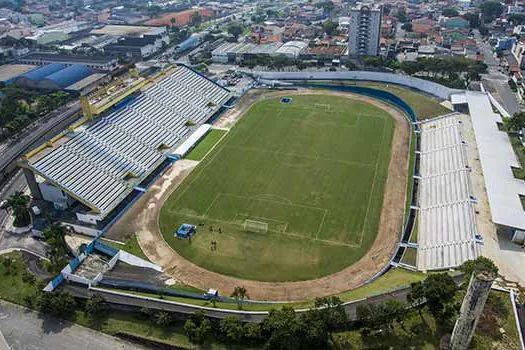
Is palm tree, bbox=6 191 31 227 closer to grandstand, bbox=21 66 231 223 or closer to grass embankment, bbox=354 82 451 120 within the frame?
grandstand, bbox=21 66 231 223

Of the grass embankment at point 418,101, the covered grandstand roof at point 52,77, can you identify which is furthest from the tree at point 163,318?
the covered grandstand roof at point 52,77

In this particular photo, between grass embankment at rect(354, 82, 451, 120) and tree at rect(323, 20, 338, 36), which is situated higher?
tree at rect(323, 20, 338, 36)

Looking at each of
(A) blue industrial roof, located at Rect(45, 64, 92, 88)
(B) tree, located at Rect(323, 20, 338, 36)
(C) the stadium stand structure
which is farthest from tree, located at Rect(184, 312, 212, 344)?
(B) tree, located at Rect(323, 20, 338, 36)

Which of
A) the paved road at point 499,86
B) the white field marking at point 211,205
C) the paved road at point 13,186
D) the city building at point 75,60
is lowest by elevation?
the white field marking at point 211,205

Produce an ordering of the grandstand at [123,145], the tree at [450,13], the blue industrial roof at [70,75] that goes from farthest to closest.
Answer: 1. the tree at [450,13]
2. the blue industrial roof at [70,75]
3. the grandstand at [123,145]

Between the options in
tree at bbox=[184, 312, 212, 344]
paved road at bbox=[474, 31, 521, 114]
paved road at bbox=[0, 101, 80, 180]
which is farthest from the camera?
paved road at bbox=[474, 31, 521, 114]

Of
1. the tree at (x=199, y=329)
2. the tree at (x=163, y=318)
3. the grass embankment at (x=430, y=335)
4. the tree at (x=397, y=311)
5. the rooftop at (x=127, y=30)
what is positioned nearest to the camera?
the grass embankment at (x=430, y=335)

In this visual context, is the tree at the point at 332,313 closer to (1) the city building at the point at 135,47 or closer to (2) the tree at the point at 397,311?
(2) the tree at the point at 397,311
